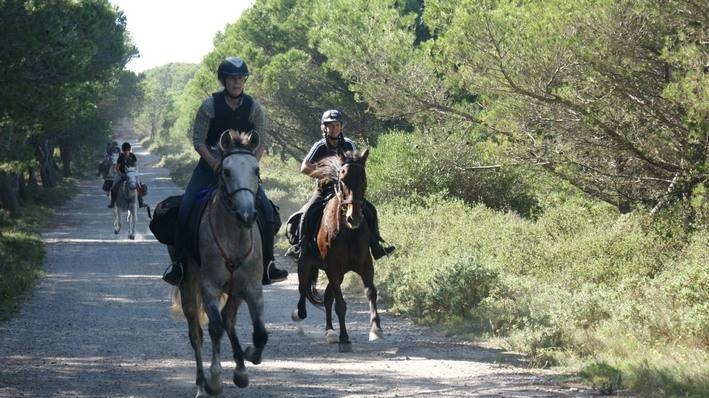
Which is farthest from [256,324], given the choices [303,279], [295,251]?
[295,251]

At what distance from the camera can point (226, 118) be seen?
1038cm

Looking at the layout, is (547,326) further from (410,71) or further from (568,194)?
(410,71)

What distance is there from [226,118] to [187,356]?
332cm

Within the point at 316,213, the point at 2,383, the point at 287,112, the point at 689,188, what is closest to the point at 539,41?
the point at 689,188

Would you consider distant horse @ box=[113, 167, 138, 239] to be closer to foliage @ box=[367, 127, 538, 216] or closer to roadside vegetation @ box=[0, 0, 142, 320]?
roadside vegetation @ box=[0, 0, 142, 320]

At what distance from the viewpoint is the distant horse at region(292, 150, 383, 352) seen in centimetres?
1235

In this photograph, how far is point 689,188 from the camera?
57.2 feet

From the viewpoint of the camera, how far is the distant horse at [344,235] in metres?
12.4

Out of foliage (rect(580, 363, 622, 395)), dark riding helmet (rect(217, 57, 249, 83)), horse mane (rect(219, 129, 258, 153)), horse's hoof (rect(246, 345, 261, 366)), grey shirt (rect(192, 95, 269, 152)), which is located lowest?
foliage (rect(580, 363, 622, 395))

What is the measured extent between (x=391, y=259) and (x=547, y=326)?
309 inches

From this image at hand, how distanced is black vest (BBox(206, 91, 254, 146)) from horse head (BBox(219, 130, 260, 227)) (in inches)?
21.4

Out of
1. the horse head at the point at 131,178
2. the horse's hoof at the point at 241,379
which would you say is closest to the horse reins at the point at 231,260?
the horse's hoof at the point at 241,379

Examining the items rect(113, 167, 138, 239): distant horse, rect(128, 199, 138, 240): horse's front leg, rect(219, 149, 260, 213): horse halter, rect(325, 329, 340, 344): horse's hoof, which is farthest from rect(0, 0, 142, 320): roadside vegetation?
rect(219, 149, 260, 213): horse halter

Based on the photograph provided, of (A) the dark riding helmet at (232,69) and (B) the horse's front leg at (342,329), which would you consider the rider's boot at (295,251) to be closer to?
(B) the horse's front leg at (342,329)
